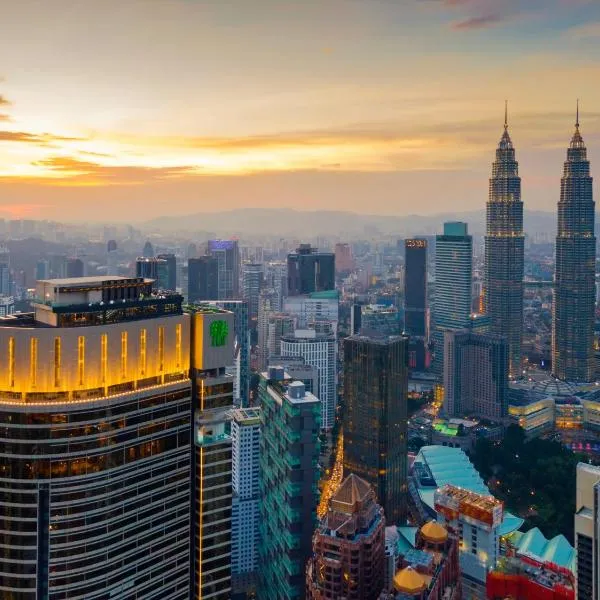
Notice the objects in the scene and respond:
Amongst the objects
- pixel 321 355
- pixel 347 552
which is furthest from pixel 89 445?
pixel 321 355

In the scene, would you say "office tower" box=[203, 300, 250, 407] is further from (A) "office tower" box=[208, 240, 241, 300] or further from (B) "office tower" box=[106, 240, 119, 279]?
(A) "office tower" box=[208, 240, 241, 300]

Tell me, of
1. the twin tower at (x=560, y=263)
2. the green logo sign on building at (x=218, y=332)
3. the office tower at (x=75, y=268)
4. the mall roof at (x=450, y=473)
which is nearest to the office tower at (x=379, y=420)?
the mall roof at (x=450, y=473)

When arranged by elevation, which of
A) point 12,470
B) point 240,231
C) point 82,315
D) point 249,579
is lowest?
point 249,579

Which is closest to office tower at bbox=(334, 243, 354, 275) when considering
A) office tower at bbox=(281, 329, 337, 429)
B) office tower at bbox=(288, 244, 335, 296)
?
office tower at bbox=(288, 244, 335, 296)

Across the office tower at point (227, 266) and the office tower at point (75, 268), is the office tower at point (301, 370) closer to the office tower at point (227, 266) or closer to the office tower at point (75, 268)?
the office tower at point (75, 268)

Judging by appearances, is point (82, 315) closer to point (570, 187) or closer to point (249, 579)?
point (249, 579)

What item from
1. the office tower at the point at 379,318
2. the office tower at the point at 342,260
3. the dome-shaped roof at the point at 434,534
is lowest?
the dome-shaped roof at the point at 434,534

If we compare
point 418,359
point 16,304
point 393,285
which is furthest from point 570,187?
point 16,304
